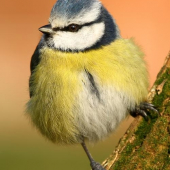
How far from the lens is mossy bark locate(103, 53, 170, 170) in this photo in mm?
2697

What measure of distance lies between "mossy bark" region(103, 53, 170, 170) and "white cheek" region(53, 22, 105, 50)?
0.52 metres

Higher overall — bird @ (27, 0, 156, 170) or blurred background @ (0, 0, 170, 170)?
bird @ (27, 0, 156, 170)

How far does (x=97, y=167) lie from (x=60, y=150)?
8.66ft

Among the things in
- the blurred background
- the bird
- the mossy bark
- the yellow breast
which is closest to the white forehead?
the bird

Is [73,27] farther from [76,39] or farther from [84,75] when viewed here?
[84,75]

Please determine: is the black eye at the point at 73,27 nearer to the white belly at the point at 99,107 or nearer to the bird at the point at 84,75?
the bird at the point at 84,75

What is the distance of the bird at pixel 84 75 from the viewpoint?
10.0ft

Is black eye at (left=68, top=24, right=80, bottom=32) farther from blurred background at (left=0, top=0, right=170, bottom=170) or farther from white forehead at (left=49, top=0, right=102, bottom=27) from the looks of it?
blurred background at (left=0, top=0, right=170, bottom=170)

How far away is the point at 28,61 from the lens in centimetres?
730

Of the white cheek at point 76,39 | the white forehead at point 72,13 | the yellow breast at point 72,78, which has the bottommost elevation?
the yellow breast at point 72,78

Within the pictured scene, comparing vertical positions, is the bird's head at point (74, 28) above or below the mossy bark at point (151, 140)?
above

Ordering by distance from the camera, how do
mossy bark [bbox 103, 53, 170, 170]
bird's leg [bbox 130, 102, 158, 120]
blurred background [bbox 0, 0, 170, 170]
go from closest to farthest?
mossy bark [bbox 103, 53, 170, 170], bird's leg [bbox 130, 102, 158, 120], blurred background [bbox 0, 0, 170, 170]

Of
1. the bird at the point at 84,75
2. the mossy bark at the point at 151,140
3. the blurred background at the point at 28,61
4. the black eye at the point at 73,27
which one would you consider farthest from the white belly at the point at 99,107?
the blurred background at the point at 28,61

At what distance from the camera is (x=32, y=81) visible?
11.2 ft
